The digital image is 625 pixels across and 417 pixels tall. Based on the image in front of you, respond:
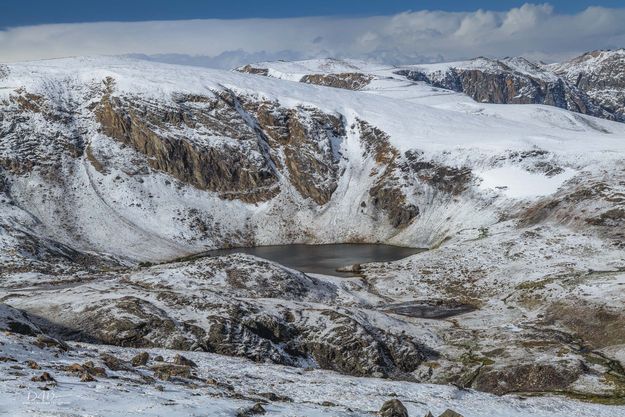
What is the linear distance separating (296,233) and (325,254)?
54.3 feet

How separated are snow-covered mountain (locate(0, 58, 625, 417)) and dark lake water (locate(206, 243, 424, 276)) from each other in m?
4.30

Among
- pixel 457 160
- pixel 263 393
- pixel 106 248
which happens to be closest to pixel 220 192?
pixel 106 248

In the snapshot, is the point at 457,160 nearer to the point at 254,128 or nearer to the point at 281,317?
the point at 254,128

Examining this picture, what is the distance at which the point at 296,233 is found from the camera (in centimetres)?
13388

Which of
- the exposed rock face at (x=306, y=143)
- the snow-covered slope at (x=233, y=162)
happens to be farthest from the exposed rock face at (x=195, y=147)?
the exposed rock face at (x=306, y=143)

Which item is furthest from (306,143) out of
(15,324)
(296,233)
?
(15,324)

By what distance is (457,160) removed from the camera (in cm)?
13788

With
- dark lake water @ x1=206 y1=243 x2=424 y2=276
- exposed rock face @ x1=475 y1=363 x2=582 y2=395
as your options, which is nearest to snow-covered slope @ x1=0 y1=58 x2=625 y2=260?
dark lake water @ x1=206 y1=243 x2=424 y2=276

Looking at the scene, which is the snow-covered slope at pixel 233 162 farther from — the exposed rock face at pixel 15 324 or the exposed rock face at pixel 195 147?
the exposed rock face at pixel 15 324

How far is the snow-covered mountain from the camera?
5069 centimetres

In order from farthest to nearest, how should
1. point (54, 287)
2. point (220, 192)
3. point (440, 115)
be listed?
point (440, 115), point (220, 192), point (54, 287)

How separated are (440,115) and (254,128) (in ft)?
172

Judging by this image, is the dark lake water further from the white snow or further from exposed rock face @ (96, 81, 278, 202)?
the white snow

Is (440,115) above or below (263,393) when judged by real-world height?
above
